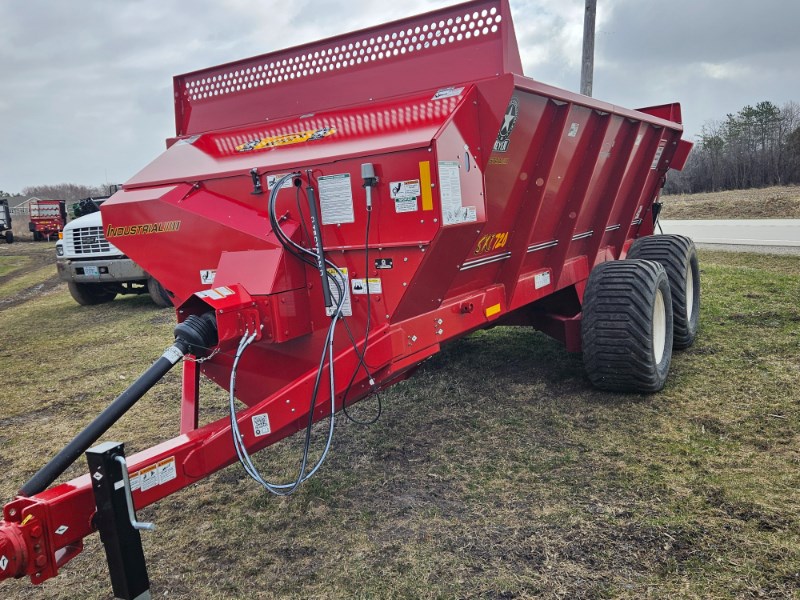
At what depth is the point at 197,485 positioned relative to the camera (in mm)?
3582

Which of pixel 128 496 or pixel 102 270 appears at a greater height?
pixel 102 270

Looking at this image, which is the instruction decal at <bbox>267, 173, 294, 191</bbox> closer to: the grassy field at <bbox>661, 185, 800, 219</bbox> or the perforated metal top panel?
the perforated metal top panel

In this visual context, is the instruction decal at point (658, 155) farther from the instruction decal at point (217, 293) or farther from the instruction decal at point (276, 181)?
the instruction decal at point (217, 293)

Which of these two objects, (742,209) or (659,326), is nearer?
(659,326)

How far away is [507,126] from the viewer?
3201mm

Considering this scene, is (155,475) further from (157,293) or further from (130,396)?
(157,293)

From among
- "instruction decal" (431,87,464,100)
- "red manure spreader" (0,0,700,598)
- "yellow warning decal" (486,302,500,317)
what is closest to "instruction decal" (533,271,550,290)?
"red manure spreader" (0,0,700,598)

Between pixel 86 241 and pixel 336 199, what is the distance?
26.8ft

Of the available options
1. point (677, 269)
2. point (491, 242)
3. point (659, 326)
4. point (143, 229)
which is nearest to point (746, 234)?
point (677, 269)

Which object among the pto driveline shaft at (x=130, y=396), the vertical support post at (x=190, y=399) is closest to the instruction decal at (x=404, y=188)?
the pto driveline shaft at (x=130, y=396)

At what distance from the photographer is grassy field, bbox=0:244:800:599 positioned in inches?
101

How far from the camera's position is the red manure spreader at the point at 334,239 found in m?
2.51

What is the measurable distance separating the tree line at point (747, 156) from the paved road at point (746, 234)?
16111 mm

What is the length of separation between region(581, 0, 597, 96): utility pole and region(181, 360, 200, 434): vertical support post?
9889 millimetres
